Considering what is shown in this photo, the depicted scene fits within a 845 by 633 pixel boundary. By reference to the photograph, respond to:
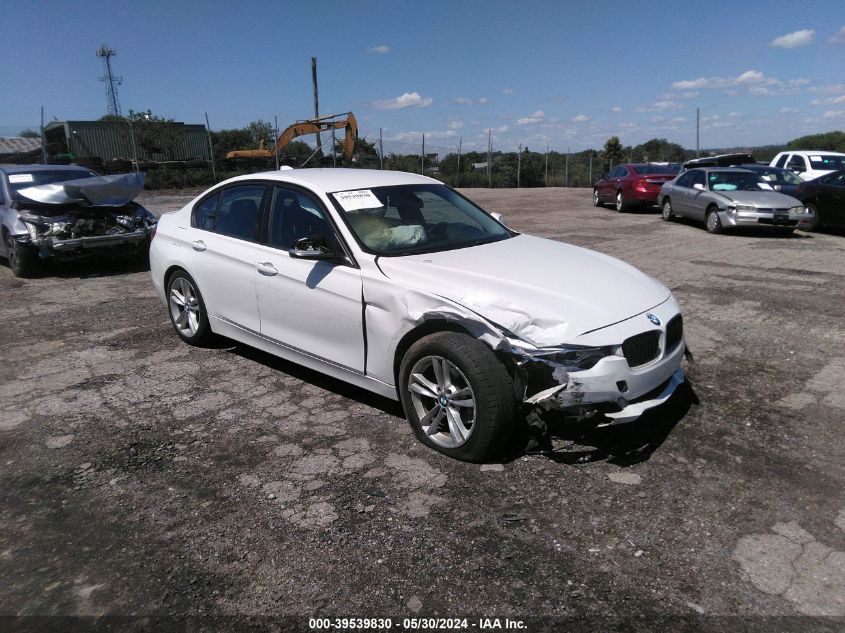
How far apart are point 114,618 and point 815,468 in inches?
144

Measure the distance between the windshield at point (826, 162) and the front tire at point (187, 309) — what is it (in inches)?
689

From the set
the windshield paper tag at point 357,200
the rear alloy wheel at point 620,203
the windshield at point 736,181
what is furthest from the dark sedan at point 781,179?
the windshield paper tag at point 357,200

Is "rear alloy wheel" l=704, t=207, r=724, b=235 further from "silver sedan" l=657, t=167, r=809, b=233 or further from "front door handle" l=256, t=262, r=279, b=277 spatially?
"front door handle" l=256, t=262, r=279, b=277

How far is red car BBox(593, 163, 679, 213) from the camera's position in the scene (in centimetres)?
1808

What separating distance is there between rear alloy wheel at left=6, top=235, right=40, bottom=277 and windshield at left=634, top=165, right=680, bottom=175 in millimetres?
15863

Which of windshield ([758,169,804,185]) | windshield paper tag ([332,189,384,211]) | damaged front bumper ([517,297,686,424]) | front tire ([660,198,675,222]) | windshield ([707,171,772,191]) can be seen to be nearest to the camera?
damaged front bumper ([517,297,686,424])

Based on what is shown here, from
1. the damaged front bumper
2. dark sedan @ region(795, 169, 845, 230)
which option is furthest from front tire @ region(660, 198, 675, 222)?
the damaged front bumper

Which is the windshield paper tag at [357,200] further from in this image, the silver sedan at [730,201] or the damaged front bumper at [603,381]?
the silver sedan at [730,201]

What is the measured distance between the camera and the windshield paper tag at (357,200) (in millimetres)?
4465

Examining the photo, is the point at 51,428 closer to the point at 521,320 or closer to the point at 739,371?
the point at 521,320

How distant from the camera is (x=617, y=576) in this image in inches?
106

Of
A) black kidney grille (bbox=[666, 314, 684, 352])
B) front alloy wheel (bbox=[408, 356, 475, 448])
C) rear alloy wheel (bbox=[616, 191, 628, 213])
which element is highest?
rear alloy wheel (bbox=[616, 191, 628, 213])

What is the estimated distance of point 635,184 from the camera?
18.3 metres

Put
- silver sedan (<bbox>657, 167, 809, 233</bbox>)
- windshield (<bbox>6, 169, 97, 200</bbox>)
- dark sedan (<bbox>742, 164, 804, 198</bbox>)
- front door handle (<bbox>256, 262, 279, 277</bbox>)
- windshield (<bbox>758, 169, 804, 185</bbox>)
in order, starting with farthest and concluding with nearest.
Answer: windshield (<bbox>758, 169, 804, 185</bbox>)
dark sedan (<bbox>742, 164, 804, 198</bbox>)
silver sedan (<bbox>657, 167, 809, 233</bbox>)
windshield (<bbox>6, 169, 97, 200</bbox>)
front door handle (<bbox>256, 262, 279, 277</bbox>)
